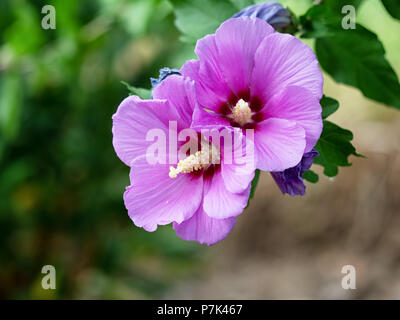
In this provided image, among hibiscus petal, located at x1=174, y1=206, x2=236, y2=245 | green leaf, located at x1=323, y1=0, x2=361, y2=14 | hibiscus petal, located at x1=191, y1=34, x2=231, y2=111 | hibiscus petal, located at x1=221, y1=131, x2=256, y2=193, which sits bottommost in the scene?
hibiscus petal, located at x1=174, y1=206, x2=236, y2=245

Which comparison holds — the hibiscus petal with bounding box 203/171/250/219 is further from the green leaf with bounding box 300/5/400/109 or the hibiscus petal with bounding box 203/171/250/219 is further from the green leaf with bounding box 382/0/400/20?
the green leaf with bounding box 382/0/400/20

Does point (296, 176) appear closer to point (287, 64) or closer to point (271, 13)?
point (287, 64)

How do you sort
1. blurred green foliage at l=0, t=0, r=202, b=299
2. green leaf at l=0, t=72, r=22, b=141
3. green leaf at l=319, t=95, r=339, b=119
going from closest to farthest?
green leaf at l=319, t=95, r=339, b=119 < green leaf at l=0, t=72, r=22, b=141 < blurred green foliage at l=0, t=0, r=202, b=299

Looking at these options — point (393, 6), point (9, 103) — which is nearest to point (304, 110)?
point (393, 6)

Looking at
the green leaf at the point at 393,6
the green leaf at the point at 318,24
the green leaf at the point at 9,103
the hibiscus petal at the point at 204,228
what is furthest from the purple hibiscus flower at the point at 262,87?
the green leaf at the point at 9,103

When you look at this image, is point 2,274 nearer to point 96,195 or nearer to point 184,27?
point 96,195

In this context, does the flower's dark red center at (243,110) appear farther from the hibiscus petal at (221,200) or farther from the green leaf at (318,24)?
the green leaf at (318,24)

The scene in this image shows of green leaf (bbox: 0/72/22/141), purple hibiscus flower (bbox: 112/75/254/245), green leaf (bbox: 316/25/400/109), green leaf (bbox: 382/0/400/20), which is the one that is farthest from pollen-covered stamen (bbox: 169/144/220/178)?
green leaf (bbox: 0/72/22/141)

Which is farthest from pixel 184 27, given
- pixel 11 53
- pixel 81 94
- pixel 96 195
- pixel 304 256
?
pixel 304 256
